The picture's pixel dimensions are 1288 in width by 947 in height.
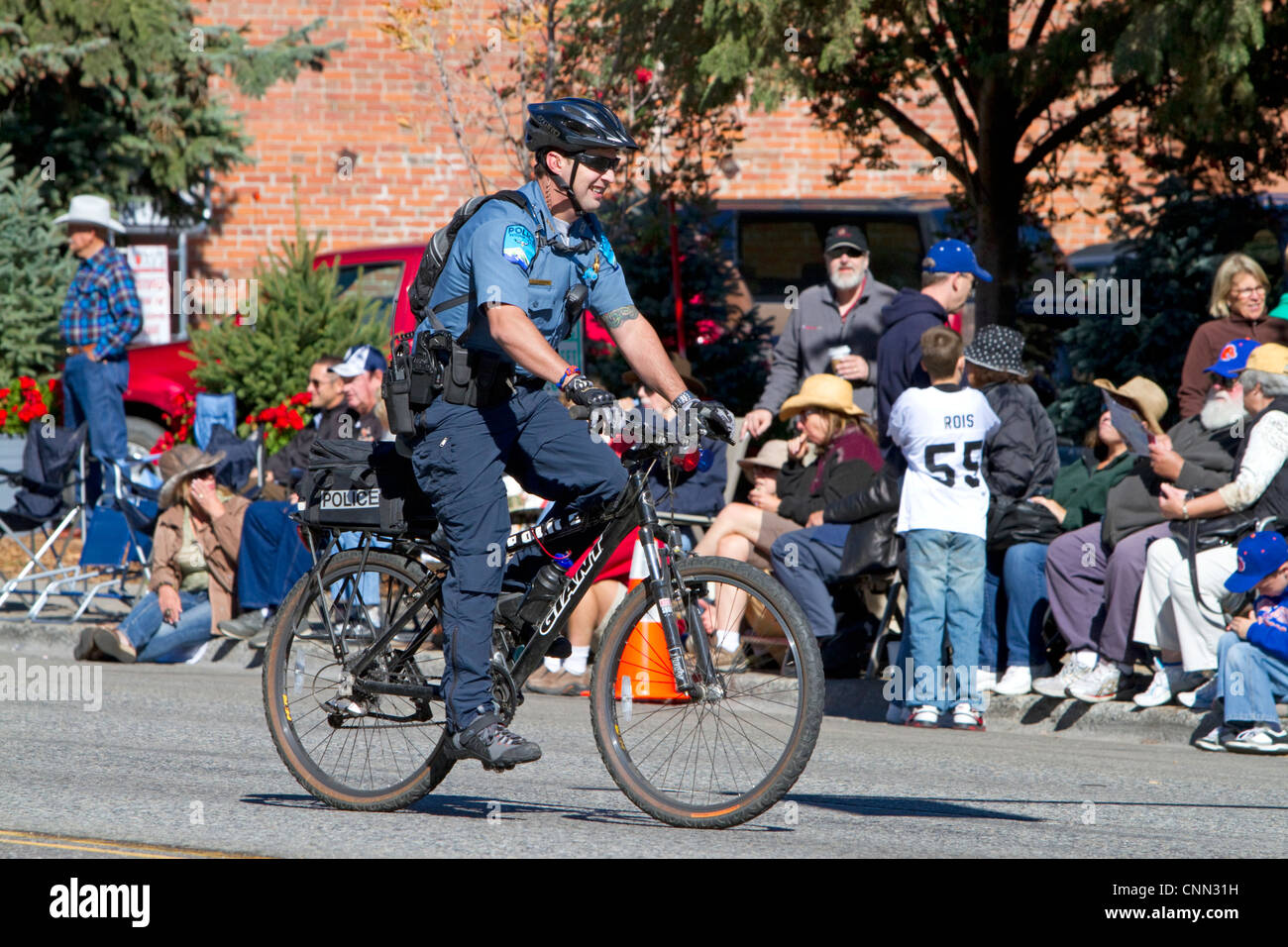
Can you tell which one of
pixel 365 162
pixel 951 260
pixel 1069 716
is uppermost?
pixel 365 162

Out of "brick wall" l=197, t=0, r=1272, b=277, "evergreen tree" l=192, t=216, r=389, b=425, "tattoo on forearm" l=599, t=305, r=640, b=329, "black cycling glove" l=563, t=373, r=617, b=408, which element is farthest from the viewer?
"brick wall" l=197, t=0, r=1272, b=277

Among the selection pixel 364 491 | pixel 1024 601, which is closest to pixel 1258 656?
pixel 1024 601

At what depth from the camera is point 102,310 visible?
41.5 feet

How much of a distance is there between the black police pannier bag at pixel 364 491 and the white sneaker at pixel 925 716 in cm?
403

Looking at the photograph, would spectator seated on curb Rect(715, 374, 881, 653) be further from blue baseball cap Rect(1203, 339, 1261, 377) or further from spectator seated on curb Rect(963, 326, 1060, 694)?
blue baseball cap Rect(1203, 339, 1261, 377)

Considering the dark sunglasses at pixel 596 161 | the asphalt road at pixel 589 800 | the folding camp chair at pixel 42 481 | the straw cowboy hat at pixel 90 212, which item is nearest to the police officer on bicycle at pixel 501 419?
the dark sunglasses at pixel 596 161

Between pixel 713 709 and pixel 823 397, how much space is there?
15.8 ft

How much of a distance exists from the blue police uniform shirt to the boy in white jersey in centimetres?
364

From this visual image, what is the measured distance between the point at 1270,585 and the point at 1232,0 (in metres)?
3.84

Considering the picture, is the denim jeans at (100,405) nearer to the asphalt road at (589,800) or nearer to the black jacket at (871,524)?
the asphalt road at (589,800)

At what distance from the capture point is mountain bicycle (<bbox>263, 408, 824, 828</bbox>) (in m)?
5.43

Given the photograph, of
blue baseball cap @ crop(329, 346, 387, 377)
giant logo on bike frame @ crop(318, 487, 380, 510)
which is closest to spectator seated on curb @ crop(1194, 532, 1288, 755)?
giant logo on bike frame @ crop(318, 487, 380, 510)

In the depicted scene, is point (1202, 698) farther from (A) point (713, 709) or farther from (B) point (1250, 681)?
(A) point (713, 709)

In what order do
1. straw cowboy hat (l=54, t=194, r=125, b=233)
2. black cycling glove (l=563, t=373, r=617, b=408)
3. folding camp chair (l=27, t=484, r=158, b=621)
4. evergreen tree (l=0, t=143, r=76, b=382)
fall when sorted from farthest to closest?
evergreen tree (l=0, t=143, r=76, b=382), straw cowboy hat (l=54, t=194, r=125, b=233), folding camp chair (l=27, t=484, r=158, b=621), black cycling glove (l=563, t=373, r=617, b=408)
